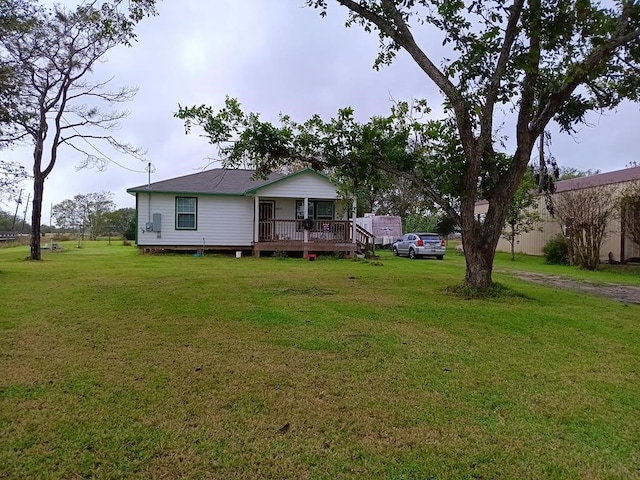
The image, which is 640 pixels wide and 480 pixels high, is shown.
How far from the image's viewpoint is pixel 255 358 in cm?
418

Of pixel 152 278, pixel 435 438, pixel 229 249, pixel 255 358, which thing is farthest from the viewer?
pixel 229 249

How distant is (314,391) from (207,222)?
1622cm

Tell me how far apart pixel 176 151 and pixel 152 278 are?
49.3 feet

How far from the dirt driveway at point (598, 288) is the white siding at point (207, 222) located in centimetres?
1179

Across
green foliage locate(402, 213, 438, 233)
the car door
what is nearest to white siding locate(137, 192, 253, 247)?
the car door

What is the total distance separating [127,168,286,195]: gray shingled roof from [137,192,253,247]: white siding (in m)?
0.31

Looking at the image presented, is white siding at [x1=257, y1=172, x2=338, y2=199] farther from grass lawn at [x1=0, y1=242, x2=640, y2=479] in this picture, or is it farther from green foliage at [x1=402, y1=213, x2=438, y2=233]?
green foliage at [x1=402, y1=213, x2=438, y2=233]

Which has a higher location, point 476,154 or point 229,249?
point 476,154

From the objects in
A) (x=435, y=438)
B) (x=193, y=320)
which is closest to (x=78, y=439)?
(x=435, y=438)

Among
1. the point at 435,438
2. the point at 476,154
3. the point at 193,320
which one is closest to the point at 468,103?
the point at 476,154

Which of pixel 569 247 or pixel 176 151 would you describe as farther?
pixel 176 151

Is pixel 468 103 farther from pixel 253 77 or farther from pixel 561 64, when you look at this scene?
pixel 253 77

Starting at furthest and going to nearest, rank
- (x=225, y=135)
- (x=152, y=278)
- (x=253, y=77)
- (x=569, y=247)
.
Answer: (x=569, y=247) < (x=253, y=77) < (x=152, y=278) < (x=225, y=135)

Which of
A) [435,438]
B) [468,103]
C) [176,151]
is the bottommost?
[435,438]
